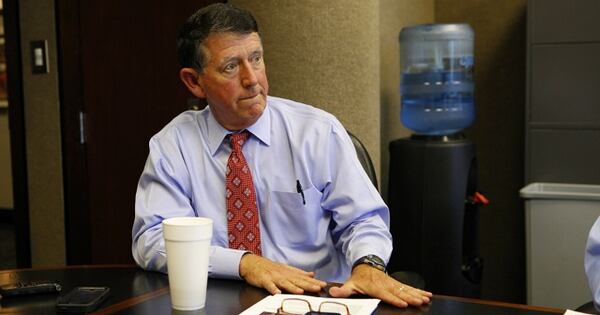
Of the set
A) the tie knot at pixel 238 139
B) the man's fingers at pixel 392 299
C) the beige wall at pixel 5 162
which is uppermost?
the tie knot at pixel 238 139

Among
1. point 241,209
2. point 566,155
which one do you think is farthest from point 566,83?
point 241,209

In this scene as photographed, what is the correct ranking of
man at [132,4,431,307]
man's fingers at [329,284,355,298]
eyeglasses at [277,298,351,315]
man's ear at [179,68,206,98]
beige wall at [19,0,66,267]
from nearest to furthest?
eyeglasses at [277,298,351,315] → man's fingers at [329,284,355,298] → man at [132,4,431,307] → man's ear at [179,68,206,98] → beige wall at [19,0,66,267]

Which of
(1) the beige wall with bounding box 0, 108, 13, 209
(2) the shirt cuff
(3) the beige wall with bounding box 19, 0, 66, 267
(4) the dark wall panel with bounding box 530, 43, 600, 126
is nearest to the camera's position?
(2) the shirt cuff

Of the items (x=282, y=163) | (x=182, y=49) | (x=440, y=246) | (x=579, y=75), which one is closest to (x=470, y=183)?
(x=440, y=246)

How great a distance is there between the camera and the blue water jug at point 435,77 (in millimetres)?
3043

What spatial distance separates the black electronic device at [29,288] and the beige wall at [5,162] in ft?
17.6

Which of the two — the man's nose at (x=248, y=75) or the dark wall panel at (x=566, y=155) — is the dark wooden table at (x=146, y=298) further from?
the dark wall panel at (x=566, y=155)

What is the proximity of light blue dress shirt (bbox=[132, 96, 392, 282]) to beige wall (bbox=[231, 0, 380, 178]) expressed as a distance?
3.07 ft

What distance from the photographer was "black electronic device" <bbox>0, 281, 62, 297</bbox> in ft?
4.44

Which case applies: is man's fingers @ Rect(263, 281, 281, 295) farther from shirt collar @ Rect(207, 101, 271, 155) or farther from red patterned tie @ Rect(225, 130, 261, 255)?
shirt collar @ Rect(207, 101, 271, 155)

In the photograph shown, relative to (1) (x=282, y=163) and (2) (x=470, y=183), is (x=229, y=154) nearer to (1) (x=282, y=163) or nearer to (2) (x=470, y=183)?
(1) (x=282, y=163)

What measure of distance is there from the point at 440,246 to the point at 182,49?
56.2 inches

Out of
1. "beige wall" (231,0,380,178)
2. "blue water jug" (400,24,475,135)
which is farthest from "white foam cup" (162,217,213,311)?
"blue water jug" (400,24,475,135)

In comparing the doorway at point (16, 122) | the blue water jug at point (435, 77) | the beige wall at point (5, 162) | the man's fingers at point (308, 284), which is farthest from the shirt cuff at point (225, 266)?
the beige wall at point (5, 162)
